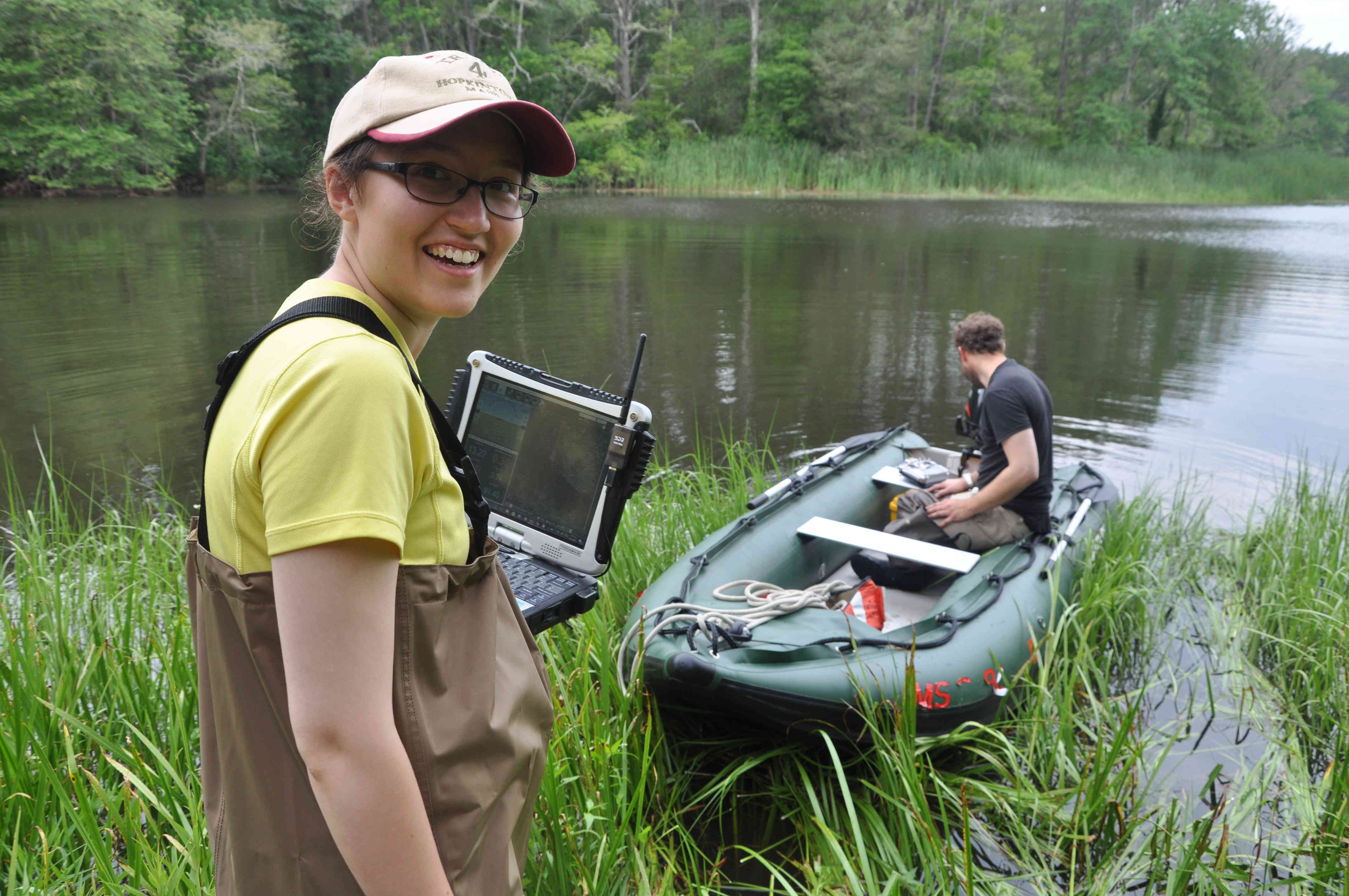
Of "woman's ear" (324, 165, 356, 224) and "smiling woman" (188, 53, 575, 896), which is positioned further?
"woman's ear" (324, 165, 356, 224)

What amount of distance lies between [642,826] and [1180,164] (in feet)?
94.9

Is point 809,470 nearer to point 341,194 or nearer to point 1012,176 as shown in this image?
point 341,194

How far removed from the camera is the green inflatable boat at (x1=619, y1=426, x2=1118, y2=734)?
103 inches

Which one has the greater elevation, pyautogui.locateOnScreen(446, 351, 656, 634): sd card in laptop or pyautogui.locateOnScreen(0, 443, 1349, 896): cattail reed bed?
pyautogui.locateOnScreen(446, 351, 656, 634): sd card in laptop

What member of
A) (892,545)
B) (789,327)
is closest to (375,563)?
(892,545)

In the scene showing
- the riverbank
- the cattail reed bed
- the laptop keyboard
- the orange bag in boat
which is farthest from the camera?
the riverbank

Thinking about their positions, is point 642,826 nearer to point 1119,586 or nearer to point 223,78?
point 1119,586

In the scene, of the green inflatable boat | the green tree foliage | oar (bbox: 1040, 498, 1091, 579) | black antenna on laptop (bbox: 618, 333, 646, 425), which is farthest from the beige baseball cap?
the green tree foliage

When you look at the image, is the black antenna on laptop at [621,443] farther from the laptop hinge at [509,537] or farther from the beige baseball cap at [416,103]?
the beige baseball cap at [416,103]

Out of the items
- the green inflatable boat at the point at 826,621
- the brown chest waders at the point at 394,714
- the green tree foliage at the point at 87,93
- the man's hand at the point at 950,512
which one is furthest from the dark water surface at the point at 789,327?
the brown chest waders at the point at 394,714

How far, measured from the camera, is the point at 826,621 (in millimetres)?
2926

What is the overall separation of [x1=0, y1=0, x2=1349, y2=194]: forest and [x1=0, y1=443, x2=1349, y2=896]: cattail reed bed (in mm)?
20963

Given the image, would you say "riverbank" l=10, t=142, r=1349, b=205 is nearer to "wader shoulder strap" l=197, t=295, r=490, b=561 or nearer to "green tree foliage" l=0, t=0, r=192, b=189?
"green tree foliage" l=0, t=0, r=192, b=189

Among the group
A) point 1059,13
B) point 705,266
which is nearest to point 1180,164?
point 1059,13
